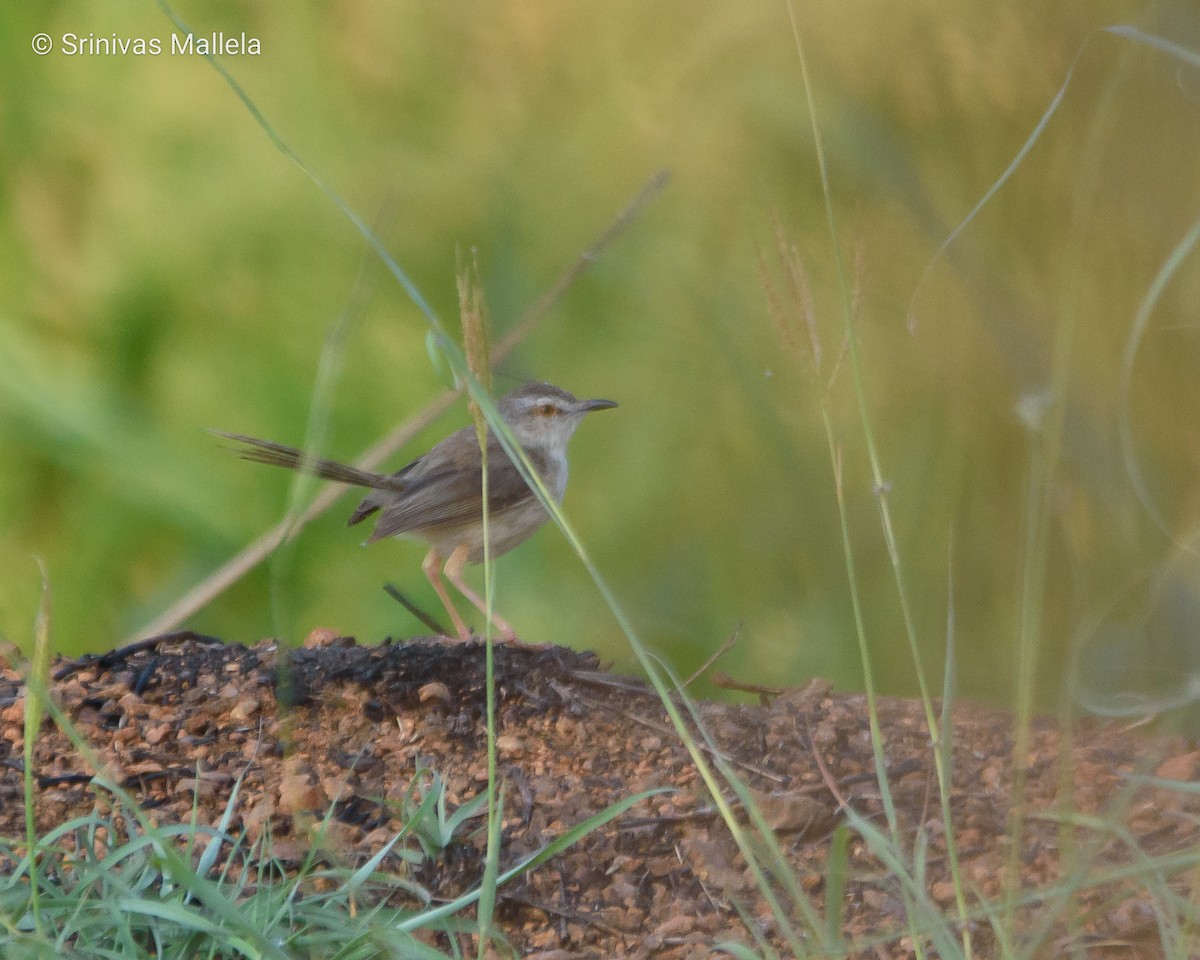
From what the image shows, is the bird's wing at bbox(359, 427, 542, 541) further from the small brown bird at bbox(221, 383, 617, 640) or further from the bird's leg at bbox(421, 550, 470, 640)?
the bird's leg at bbox(421, 550, 470, 640)

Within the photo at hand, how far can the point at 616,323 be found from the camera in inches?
164

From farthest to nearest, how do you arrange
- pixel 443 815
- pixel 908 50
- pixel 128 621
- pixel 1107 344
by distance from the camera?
pixel 128 621, pixel 908 50, pixel 1107 344, pixel 443 815

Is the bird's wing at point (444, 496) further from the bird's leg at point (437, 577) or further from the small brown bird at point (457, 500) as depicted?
the bird's leg at point (437, 577)

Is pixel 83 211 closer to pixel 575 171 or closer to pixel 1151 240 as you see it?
pixel 575 171

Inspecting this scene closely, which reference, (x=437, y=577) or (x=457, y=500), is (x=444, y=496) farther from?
(x=437, y=577)

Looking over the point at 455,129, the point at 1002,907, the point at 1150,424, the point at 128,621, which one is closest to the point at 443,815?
the point at 1002,907

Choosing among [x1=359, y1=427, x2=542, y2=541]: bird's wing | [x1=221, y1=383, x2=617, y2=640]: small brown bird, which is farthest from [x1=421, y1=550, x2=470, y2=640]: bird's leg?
[x1=359, y1=427, x2=542, y2=541]: bird's wing

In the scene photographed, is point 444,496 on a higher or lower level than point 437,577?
higher

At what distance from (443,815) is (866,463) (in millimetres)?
1565

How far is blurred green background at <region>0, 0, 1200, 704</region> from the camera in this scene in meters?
2.73

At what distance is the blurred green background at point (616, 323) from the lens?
2.73 metres

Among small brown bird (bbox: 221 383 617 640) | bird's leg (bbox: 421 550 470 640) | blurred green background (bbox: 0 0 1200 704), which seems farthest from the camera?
small brown bird (bbox: 221 383 617 640)

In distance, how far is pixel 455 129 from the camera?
4.22 meters

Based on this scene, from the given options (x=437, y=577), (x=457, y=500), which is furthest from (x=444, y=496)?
(x=437, y=577)
